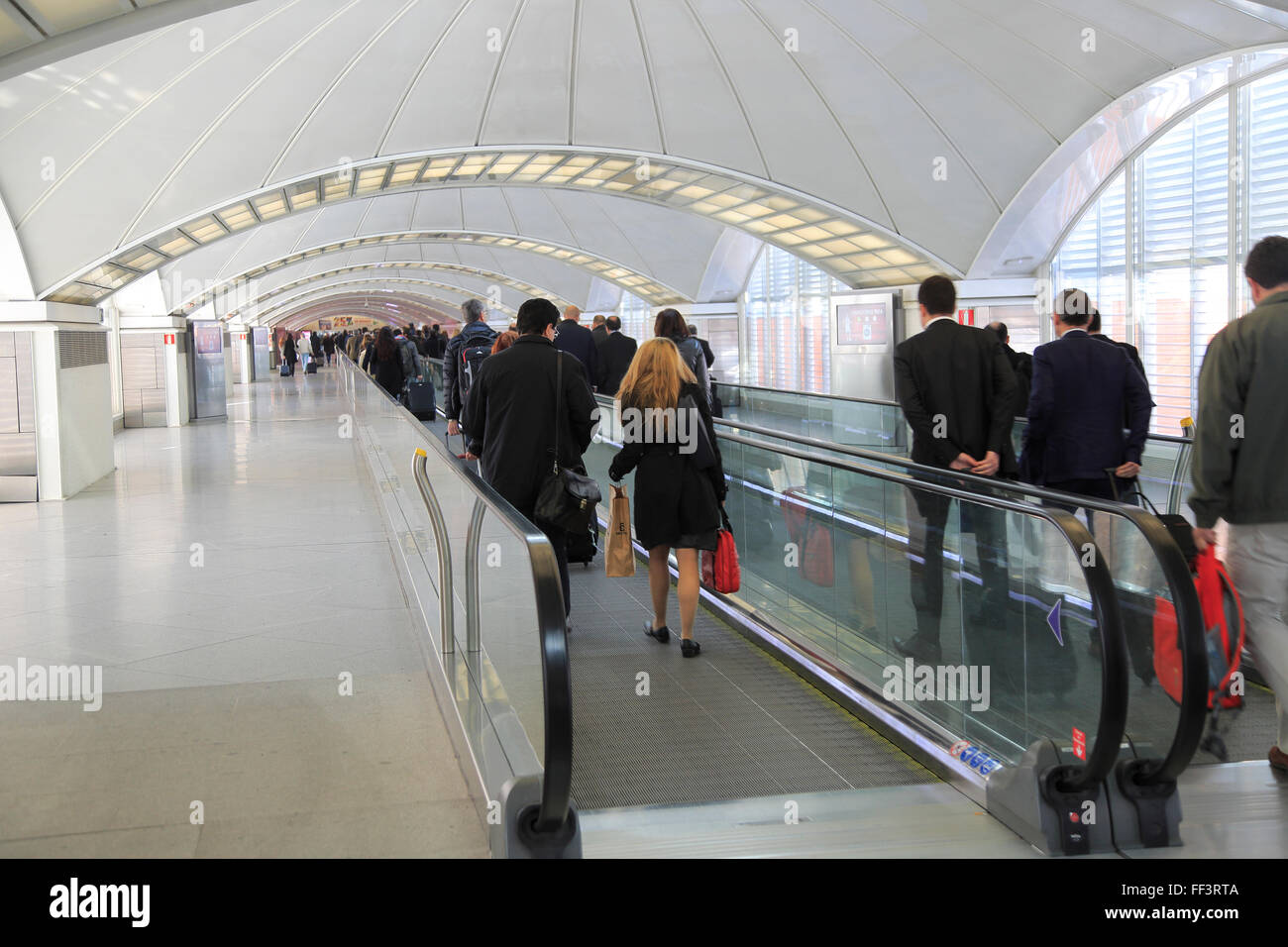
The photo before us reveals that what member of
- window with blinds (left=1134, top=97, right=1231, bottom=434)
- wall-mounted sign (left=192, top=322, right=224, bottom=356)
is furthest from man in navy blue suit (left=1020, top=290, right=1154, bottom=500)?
wall-mounted sign (left=192, top=322, right=224, bottom=356)

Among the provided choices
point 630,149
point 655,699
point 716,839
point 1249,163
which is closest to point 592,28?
point 630,149

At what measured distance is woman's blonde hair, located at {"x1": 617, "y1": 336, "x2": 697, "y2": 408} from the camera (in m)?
6.00

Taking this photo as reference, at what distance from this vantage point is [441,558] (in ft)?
18.9

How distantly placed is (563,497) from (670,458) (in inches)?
25.6

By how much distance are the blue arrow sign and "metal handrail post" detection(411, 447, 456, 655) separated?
269 cm

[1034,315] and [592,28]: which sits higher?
[592,28]

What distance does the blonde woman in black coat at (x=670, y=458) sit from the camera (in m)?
6.02

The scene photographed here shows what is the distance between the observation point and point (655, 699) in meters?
5.68

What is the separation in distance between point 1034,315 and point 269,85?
50.5 feet

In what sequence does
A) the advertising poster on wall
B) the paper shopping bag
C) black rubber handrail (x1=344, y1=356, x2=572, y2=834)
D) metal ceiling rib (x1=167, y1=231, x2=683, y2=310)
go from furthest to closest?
metal ceiling rib (x1=167, y1=231, x2=683, y2=310)
the advertising poster on wall
the paper shopping bag
black rubber handrail (x1=344, y1=356, x2=572, y2=834)

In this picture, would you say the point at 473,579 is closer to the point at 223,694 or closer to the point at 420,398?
the point at 223,694

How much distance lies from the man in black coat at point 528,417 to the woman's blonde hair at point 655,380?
24cm

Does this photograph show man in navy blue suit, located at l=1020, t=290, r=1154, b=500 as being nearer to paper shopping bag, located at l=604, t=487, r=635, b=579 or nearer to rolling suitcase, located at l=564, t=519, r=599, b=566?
paper shopping bag, located at l=604, t=487, r=635, b=579
